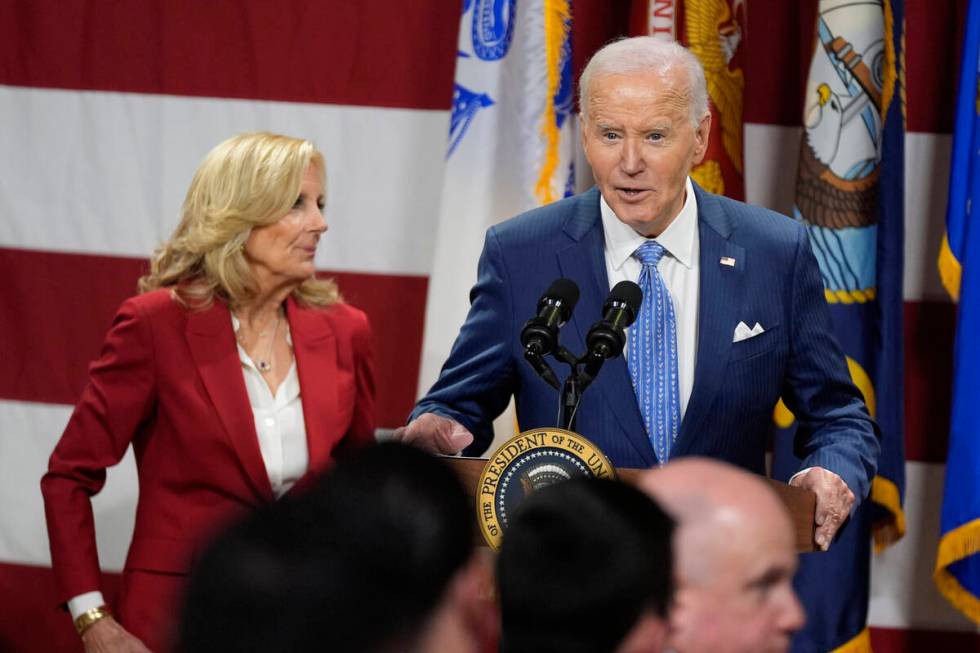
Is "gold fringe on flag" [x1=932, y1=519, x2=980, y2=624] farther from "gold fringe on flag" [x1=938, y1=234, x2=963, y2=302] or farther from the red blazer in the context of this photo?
the red blazer

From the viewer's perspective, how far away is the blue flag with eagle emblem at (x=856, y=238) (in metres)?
3.06

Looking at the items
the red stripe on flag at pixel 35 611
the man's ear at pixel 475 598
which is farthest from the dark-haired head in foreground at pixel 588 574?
the red stripe on flag at pixel 35 611

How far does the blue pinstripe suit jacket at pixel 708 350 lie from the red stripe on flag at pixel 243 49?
55.2 inches

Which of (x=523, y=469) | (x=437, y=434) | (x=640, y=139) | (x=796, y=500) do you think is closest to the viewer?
(x=523, y=469)

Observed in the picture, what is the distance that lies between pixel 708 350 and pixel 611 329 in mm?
437

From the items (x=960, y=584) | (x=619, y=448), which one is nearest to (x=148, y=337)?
(x=619, y=448)

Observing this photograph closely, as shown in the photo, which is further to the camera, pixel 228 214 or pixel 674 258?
pixel 228 214

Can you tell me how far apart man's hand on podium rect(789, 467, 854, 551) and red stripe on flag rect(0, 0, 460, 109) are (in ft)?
6.32

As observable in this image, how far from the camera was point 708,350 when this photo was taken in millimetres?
2141

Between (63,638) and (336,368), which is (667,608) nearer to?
(336,368)

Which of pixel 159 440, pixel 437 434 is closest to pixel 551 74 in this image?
pixel 159 440

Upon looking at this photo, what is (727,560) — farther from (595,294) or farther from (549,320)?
(595,294)

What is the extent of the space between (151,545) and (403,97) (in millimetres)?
1466

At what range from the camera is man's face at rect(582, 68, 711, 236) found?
2164mm
